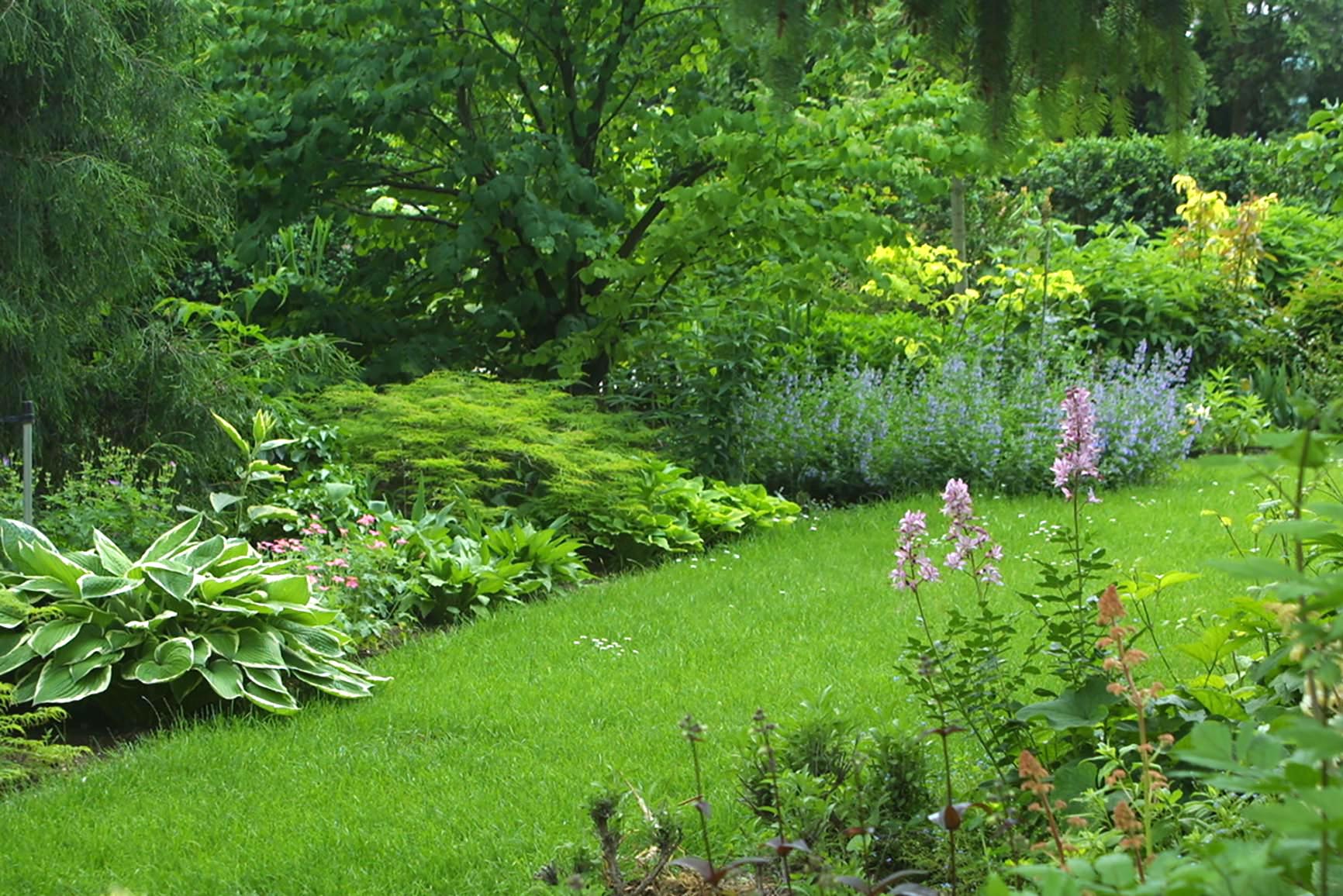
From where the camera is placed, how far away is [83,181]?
5426 mm

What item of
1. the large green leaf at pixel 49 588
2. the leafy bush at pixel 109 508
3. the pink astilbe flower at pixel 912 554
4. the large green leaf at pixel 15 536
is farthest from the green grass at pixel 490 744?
the leafy bush at pixel 109 508

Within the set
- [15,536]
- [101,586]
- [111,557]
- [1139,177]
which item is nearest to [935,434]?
[111,557]

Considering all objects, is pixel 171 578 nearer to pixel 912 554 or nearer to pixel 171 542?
pixel 171 542

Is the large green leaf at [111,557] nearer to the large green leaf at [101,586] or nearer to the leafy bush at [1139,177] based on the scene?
the large green leaf at [101,586]

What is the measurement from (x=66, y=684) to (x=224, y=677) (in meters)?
0.46

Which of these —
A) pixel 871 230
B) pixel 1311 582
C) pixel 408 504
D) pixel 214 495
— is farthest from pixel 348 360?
pixel 1311 582

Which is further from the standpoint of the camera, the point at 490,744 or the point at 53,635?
the point at 53,635

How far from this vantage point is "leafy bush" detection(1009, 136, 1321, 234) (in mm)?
17562

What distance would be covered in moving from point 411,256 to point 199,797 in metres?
5.83

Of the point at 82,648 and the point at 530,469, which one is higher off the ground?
the point at 530,469

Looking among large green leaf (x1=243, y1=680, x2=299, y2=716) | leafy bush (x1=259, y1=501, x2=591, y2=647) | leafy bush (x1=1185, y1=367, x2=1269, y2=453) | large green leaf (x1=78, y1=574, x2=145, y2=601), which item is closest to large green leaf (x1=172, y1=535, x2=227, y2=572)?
large green leaf (x1=78, y1=574, x2=145, y2=601)

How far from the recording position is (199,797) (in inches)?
136

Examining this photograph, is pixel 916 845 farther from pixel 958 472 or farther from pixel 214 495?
pixel 958 472

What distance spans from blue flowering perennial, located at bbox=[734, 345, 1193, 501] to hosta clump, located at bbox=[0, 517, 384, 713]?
389 cm
